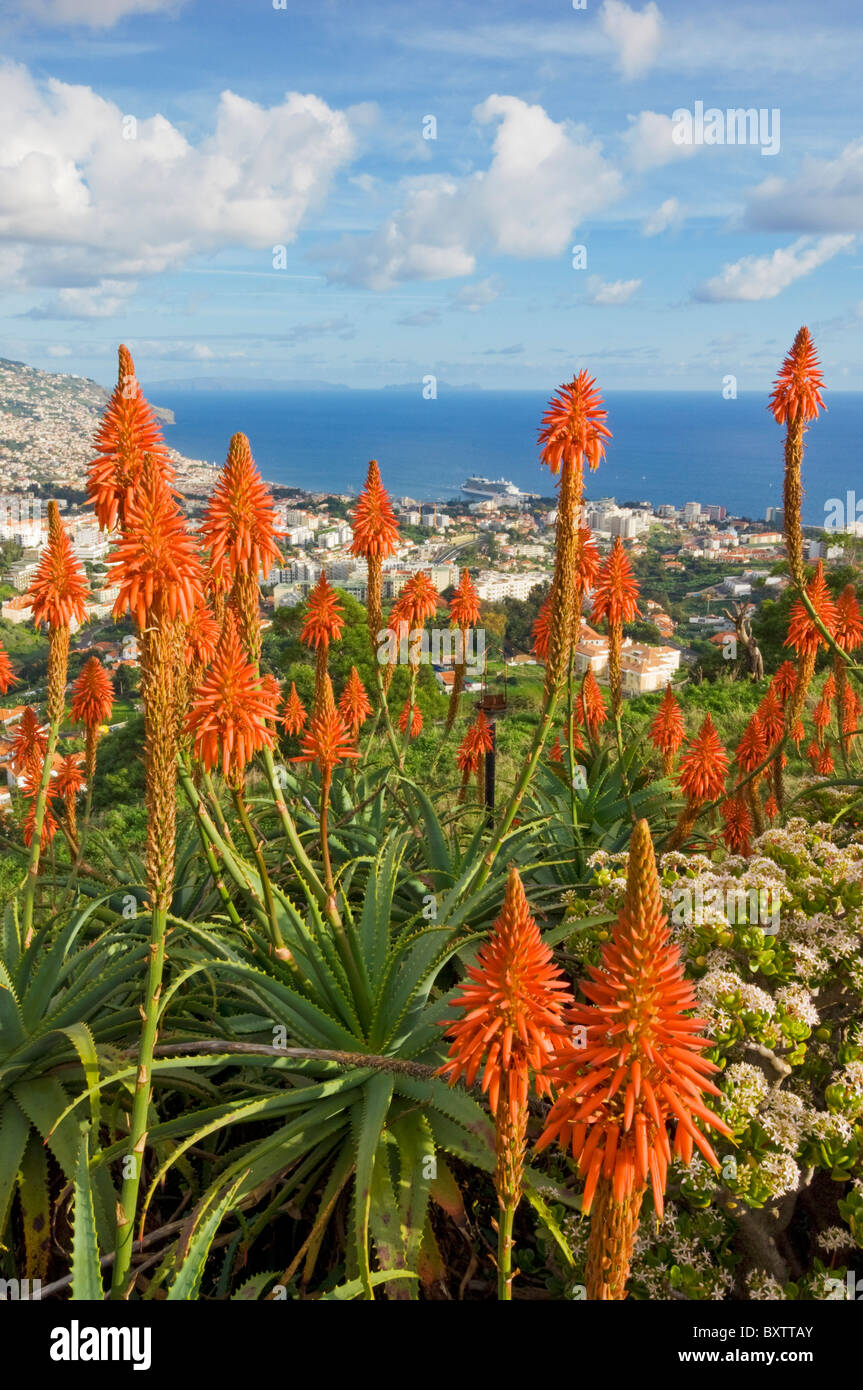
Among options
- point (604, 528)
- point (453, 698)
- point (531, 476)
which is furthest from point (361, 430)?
point (453, 698)

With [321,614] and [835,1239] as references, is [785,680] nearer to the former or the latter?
[321,614]

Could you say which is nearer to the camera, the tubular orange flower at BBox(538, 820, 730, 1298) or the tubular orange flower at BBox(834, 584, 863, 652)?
the tubular orange flower at BBox(538, 820, 730, 1298)

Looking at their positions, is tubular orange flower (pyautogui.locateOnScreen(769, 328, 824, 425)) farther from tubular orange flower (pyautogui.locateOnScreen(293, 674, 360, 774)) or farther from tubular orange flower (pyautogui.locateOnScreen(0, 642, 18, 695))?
tubular orange flower (pyautogui.locateOnScreen(0, 642, 18, 695))

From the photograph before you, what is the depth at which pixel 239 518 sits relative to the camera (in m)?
3.38

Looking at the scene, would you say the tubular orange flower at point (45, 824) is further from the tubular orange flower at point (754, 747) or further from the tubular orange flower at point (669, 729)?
the tubular orange flower at point (754, 747)

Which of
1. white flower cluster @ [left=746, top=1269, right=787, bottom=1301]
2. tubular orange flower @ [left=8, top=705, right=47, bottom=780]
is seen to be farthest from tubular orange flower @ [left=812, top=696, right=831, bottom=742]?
tubular orange flower @ [left=8, top=705, right=47, bottom=780]

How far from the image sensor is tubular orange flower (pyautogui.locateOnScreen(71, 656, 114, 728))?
5906 millimetres

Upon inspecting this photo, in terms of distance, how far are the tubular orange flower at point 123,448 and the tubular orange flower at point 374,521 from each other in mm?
3113

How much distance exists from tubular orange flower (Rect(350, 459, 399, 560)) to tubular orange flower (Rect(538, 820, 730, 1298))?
4.24 m

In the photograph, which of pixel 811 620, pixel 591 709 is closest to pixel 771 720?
pixel 811 620

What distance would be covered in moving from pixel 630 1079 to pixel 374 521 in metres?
4.51

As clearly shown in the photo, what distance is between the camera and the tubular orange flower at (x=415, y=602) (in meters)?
6.84

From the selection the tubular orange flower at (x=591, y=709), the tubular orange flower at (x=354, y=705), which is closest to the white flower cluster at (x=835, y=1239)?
the tubular orange flower at (x=591, y=709)
